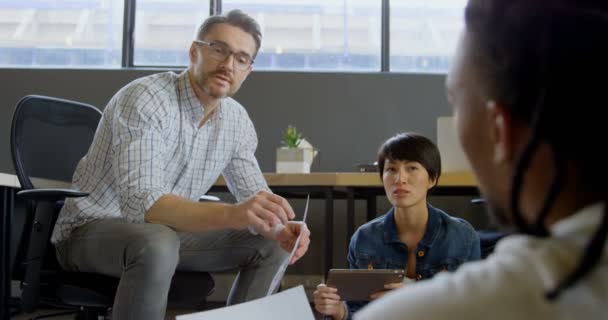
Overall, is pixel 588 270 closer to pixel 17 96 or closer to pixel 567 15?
pixel 567 15

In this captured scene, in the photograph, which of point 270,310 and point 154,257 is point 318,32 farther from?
point 270,310

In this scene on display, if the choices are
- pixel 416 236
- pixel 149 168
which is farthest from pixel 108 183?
A: pixel 416 236

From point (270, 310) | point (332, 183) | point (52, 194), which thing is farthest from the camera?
point (332, 183)

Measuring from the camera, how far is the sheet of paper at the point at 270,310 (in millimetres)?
1220

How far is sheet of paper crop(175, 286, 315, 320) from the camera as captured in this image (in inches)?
48.0

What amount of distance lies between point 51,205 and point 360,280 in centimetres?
93

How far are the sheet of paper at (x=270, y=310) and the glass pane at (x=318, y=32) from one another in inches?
138

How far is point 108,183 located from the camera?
203 centimetres

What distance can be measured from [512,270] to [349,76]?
4260mm

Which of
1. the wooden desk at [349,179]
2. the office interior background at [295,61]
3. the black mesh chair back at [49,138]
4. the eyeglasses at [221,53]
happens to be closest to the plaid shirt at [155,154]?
the eyeglasses at [221,53]

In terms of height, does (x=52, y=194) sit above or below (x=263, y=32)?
below

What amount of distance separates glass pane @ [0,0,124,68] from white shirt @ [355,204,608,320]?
4.59m

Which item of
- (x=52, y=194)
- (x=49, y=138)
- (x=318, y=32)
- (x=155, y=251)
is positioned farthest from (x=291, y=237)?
(x=318, y=32)

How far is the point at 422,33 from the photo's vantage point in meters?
4.78
